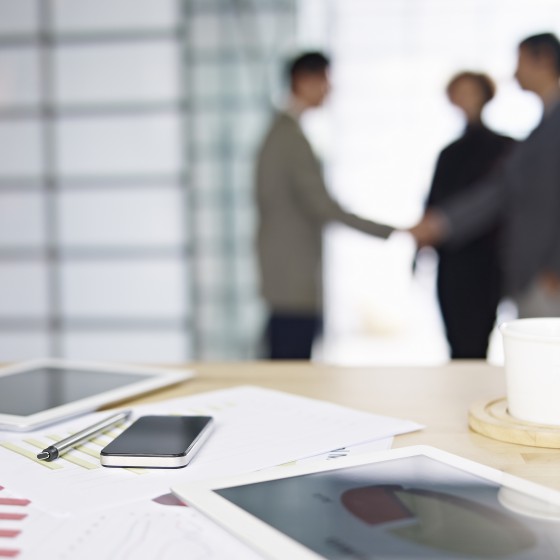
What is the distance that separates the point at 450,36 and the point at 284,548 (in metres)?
5.49

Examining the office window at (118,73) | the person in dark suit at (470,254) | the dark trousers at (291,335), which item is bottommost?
the dark trousers at (291,335)

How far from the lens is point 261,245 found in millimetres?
2529

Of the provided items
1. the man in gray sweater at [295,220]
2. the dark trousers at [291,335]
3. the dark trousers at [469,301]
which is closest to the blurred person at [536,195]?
the dark trousers at [469,301]

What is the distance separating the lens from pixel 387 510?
17.0 inches

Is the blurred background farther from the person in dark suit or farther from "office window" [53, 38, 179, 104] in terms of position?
the person in dark suit

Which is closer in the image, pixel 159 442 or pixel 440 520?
pixel 440 520

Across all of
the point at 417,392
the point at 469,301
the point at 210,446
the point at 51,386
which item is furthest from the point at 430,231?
the point at 210,446

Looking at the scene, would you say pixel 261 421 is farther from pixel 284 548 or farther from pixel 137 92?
pixel 137 92

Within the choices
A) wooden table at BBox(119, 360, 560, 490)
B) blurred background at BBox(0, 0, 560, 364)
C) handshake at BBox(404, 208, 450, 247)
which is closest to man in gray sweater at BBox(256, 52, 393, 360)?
handshake at BBox(404, 208, 450, 247)

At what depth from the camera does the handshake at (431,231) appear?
8.68 feet

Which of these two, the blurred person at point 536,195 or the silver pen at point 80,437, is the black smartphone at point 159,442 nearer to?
the silver pen at point 80,437

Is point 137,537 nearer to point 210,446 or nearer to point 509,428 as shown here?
point 210,446

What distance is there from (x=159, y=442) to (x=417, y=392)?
0.33 meters

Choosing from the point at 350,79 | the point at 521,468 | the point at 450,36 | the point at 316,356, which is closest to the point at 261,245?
the point at 316,356
